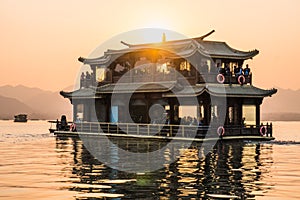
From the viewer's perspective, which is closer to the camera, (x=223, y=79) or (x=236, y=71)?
(x=223, y=79)

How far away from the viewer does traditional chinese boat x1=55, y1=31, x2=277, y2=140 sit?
42625 mm

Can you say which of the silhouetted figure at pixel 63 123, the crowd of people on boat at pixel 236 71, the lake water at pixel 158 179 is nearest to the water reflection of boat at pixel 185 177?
the lake water at pixel 158 179

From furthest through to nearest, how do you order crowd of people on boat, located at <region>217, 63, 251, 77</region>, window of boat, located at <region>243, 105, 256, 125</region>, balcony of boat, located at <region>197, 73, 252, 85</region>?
window of boat, located at <region>243, 105, 256, 125</region> → crowd of people on boat, located at <region>217, 63, 251, 77</region> → balcony of boat, located at <region>197, 73, 252, 85</region>

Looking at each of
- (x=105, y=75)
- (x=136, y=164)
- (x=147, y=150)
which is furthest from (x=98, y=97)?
(x=136, y=164)

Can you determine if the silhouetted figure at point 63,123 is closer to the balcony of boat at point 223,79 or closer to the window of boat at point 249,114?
the balcony of boat at point 223,79

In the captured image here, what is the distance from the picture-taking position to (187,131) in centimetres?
4103

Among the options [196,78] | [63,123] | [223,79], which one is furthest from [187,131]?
[63,123]

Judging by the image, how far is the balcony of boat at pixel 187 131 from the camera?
132 ft

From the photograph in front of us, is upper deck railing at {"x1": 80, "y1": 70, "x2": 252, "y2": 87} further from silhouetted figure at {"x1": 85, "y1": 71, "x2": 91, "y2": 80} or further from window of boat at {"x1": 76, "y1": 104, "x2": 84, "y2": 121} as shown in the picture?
window of boat at {"x1": 76, "y1": 104, "x2": 84, "y2": 121}

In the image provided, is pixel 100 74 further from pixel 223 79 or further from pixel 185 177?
pixel 185 177

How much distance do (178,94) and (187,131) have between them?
3.61m

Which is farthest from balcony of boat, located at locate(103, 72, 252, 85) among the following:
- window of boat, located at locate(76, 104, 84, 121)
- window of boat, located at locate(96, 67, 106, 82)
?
window of boat, located at locate(76, 104, 84, 121)

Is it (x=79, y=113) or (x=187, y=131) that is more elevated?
(x=79, y=113)

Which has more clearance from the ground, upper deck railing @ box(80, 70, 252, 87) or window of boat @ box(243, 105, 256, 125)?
upper deck railing @ box(80, 70, 252, 87)
